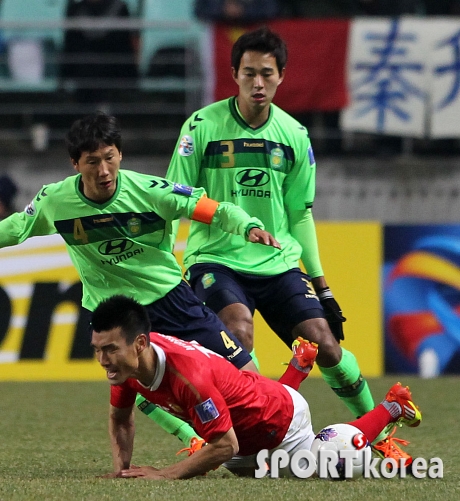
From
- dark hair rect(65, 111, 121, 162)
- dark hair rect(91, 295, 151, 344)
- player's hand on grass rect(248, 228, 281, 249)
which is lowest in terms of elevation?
dark hair rect(91, 295, 151, 344)

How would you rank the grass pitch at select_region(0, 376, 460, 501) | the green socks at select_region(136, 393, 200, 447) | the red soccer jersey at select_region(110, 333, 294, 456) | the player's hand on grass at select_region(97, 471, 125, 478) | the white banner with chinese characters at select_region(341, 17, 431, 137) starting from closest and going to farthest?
the grass pitch at select_region(0, 376, 460, 501), the red soccer jersey at select_region(110, 333, 294, 456), the player's hand on grass at select_region(97, 471, 125, 478), the green socks at select_region(136, 393, 200, 447), the white banner with chinese characters at select_region(341, 17, 431, 137)

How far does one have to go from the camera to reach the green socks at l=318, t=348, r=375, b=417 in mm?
6508

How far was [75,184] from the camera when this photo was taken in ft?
18.2

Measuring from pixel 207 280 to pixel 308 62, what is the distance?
7.02 meters

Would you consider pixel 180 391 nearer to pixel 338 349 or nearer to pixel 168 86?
pixel 338 349

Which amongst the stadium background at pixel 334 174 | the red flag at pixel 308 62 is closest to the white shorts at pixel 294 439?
the stadium background at pixel 334 174

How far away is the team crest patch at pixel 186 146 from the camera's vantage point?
6.43 metres

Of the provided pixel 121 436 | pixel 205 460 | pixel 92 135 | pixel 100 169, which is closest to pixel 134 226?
pixel 100 169

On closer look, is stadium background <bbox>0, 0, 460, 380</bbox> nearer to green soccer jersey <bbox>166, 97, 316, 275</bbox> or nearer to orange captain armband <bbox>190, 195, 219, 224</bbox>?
green soccer jersey <bbox>166, 97, 316, 275</bbox>

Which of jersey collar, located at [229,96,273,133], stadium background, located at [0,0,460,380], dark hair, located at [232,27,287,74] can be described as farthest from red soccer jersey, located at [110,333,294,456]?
stadium background, located at [0,0,460,380]

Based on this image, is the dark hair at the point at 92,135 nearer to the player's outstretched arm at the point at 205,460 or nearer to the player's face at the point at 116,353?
the player's face at the point at 116,353

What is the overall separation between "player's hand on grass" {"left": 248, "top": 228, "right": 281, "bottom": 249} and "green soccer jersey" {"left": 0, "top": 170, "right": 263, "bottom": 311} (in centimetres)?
13

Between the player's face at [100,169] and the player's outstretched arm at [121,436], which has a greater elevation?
the player's face at [100,169]

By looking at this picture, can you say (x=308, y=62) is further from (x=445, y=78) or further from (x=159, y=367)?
(x=159, y=367)
